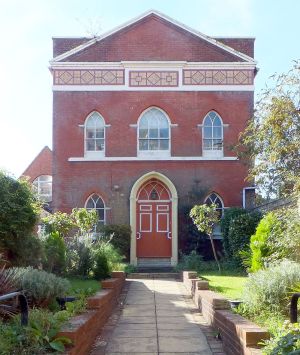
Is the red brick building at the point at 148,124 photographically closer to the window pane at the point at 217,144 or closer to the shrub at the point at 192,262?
the window pane at the point at 217,144

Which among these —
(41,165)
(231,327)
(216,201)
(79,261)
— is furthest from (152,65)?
(41,165)

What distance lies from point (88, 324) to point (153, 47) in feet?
60.5

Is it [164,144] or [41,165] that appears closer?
[164,144]

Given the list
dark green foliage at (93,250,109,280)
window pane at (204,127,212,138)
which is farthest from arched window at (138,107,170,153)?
dark green foliage at (93,250,109,280)

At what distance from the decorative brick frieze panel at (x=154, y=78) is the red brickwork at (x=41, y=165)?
58.2 ft

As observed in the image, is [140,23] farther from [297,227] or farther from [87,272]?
[297,227]

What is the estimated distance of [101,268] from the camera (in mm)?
16094

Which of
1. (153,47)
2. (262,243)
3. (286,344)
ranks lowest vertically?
(286,344)

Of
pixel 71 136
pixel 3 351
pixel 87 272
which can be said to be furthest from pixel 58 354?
pixel 71 136

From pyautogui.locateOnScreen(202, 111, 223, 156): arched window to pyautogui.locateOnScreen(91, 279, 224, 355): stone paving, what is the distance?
10.5 metres

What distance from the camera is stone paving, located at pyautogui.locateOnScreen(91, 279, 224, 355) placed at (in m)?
8.78

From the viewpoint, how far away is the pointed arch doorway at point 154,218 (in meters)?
24.4

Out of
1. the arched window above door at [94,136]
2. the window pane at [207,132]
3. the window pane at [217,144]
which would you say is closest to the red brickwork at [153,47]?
the arched window above door at [94,136]

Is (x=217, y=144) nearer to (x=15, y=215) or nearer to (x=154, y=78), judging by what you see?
(x=154, y=78)
